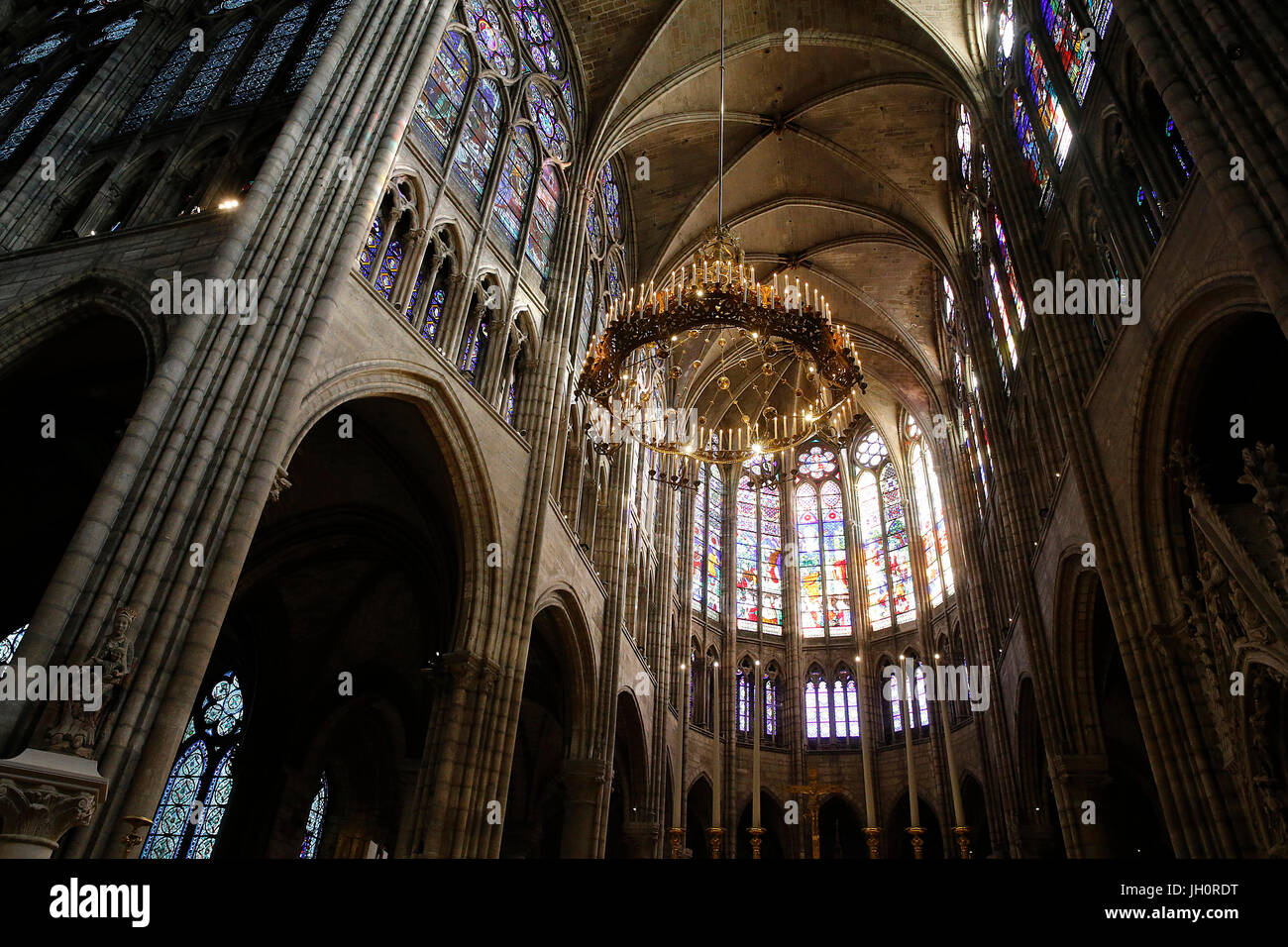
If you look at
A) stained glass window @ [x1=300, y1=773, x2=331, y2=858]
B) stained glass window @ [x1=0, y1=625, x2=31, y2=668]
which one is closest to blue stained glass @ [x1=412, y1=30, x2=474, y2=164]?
stained glass window @ [x1=0, y1=625, x2=31, y2=668]

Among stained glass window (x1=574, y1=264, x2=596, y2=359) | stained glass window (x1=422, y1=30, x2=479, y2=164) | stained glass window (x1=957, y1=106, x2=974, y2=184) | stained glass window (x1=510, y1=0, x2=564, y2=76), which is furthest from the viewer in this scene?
stained glass window (x1=957, y1=106, x2=974, y2=184)

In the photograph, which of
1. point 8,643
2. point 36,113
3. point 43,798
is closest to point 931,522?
point 8,643

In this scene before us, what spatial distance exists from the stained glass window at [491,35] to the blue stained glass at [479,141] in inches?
25.9

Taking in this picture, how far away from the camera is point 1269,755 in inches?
307

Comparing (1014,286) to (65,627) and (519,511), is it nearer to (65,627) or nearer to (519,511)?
(519,511)

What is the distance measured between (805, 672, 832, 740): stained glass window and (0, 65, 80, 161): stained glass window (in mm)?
23811

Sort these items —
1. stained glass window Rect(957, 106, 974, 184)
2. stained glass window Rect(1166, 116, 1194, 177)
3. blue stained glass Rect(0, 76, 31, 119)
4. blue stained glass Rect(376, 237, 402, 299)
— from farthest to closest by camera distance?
stained glass window Rect(957, 106, 974, 184), blue stained glass Rect(0, 76, 31, 119), blue stained glass Rect(376, 237, 402, 299), stained glass window Rect(1166, 116, 1194, 177)

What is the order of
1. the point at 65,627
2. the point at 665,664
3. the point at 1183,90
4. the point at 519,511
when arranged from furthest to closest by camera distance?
the point at 665,664
the point at 519,511
the point at 1183,90
the point at 65,627

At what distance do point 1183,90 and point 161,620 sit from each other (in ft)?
33.5

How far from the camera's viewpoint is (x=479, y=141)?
15195 mm

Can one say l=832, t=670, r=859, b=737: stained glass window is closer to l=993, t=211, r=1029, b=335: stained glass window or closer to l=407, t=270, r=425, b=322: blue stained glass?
l=993, t=211, r=1029, b=335: stained glass window

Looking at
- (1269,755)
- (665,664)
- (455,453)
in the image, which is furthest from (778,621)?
(1269,755)

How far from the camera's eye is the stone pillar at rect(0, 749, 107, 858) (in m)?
5.88
